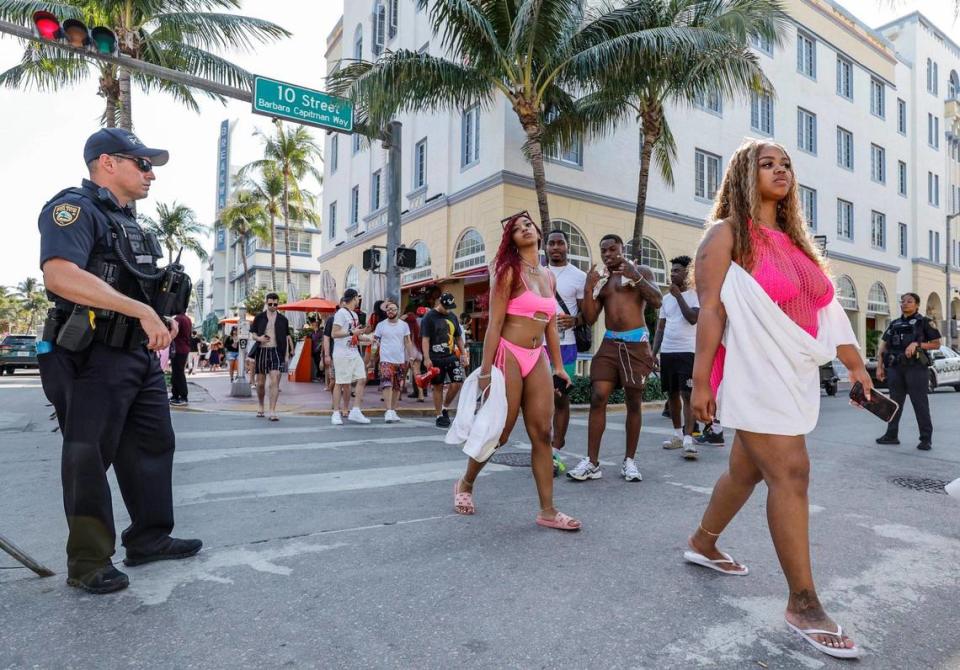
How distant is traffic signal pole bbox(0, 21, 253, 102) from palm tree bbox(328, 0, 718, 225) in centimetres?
257

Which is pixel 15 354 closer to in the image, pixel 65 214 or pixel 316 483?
pixel 316 483

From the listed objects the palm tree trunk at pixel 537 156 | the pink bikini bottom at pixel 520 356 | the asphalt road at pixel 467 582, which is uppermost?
the palm tree trunk at pixel 537 156

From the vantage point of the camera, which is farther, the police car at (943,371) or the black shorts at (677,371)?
the police car at (943,371)

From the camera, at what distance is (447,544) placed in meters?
3.23

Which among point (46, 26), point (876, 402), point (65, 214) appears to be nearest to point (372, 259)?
point (46, 26)

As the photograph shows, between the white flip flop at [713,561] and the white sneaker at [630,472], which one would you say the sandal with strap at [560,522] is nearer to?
the white flip flop at [713,561]

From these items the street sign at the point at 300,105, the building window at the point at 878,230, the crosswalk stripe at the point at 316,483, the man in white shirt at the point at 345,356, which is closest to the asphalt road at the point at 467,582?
the crosswalk stripe at the point at 316,483

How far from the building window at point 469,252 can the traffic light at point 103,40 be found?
10.4 meters

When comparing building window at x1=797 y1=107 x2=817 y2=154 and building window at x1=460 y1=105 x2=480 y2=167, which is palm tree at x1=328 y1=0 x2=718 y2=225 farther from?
building window at x1=797 y1=107 x2=817 y2=154

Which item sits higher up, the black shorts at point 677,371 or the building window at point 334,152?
the building window at point 334,152

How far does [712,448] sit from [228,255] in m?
65.8

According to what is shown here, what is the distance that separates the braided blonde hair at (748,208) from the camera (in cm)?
247

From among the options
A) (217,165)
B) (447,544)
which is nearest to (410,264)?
(447,544)

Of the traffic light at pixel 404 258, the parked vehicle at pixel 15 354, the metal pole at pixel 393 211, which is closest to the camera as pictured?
the traffic light at pixel 404 258
